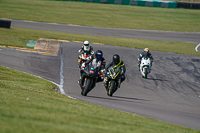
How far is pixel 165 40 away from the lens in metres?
36.1

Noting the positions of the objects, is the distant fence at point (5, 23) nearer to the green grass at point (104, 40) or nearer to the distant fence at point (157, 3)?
the green grass at point (104, 40)

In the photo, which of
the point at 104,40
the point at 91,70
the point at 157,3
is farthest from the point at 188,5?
the point at 91,70

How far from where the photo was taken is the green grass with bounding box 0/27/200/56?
28062 millimetres

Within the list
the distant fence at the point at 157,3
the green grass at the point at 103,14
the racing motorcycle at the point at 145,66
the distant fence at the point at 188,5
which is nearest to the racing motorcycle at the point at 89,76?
the racing motorcycle at the point at 145,66

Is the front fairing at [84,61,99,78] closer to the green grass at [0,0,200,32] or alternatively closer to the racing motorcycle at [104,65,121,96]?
the racing motorcycle at [104,65,121,96]

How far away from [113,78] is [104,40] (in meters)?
20.7

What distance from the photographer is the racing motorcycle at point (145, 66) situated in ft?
57.2

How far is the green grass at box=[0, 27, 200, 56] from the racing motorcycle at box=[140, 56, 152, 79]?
10.6 m

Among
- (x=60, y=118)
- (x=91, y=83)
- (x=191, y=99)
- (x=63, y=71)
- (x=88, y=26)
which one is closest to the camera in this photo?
(x=60, y=118)

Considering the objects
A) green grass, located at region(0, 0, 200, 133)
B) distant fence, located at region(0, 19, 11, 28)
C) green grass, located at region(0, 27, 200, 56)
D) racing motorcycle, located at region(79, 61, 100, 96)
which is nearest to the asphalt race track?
racing motorcycle, located at region(79, 61, 100, 96)

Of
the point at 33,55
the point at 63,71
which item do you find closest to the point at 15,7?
the point at 33,55

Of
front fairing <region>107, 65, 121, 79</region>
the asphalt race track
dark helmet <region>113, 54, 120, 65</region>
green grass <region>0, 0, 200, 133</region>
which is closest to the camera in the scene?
green grass <region>0, 0, 200, 133</region>

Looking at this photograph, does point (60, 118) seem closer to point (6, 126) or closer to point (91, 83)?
point (6, 126)

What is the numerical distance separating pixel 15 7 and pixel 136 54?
32797mm
